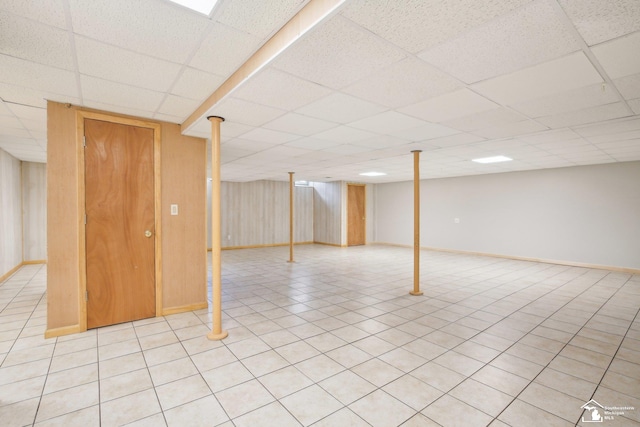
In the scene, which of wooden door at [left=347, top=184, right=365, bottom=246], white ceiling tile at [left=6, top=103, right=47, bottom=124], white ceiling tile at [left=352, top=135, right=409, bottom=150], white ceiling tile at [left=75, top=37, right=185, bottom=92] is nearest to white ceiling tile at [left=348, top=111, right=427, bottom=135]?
white ceiling tile at [left=352, top=135, right=409, bottom=150]

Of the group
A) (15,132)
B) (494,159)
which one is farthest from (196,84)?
(494,159)

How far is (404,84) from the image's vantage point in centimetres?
257

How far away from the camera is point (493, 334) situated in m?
3.50

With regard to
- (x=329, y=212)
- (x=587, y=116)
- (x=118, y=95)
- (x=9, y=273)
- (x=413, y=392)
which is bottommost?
(x=413, y=392)

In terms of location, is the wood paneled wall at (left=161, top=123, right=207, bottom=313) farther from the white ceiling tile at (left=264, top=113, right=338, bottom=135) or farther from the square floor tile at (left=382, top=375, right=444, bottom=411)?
the square floor tile at (left=382, top=375, right=444, bottom=411)

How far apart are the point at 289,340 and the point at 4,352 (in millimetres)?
2851

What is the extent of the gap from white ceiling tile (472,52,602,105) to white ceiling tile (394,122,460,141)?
0.97m

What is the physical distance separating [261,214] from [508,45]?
1036 centimetres

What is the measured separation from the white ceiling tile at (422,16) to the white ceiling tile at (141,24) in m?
0.98

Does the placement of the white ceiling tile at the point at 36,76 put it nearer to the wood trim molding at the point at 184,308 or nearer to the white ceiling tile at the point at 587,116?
the wood trim molding at the point at 184,308

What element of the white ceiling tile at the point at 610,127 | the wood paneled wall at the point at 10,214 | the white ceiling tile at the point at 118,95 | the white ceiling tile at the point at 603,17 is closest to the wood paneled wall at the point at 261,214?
the wood paneled wall at the point at 10,214

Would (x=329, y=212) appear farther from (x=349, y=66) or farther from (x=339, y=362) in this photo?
(x=349, y=66)

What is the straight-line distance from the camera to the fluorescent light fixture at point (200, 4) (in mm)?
1661

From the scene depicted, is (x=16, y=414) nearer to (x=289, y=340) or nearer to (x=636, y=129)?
(x=289, y=340)
